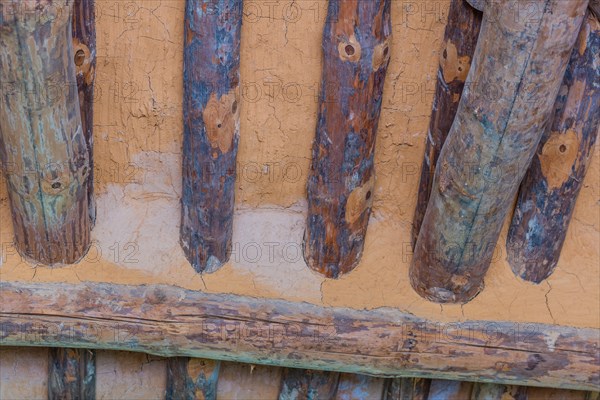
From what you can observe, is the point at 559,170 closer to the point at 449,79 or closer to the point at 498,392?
the point at 449,79

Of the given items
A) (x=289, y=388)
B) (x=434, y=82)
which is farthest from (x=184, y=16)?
(x=289, y=388)

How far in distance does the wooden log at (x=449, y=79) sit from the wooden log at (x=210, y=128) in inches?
22.6

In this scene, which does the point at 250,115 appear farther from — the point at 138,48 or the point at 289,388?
the point at 289,388

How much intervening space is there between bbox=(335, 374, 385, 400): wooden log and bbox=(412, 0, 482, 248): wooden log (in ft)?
1.78

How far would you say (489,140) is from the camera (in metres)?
2.61

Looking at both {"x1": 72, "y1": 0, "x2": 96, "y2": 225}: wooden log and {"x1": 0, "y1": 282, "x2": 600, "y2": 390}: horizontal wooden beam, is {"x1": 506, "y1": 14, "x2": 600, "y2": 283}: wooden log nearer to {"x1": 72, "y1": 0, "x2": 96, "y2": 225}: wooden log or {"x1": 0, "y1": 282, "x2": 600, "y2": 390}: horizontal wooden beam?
{"x1": 0, "y1": 282, "x2": 600, "y2": 390}: horizontal wooden beam

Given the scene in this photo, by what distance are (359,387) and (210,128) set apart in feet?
3.33

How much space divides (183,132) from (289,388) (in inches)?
36.1

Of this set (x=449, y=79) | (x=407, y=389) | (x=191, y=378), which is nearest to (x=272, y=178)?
(x=449, y=79)

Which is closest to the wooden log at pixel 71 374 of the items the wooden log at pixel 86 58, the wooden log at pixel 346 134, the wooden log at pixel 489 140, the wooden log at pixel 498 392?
the wooden log at pixel 86 58

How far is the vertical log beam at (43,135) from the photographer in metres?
2.52

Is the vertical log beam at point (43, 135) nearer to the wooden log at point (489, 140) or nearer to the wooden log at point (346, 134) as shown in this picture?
the wooden log at point (346, 134)

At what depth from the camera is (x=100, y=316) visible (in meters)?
2.89

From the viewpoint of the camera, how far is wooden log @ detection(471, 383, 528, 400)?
3217 mm
